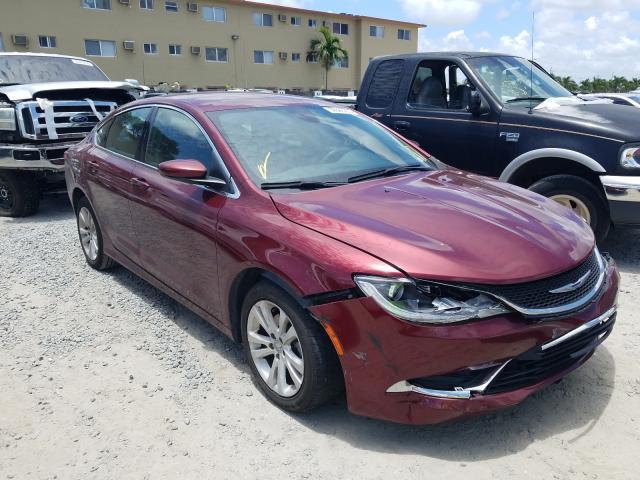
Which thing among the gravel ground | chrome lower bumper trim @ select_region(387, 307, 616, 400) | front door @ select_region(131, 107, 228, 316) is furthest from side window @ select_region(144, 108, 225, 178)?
chrome lower bumper trim @ select_region(387, 307, 616, 400)

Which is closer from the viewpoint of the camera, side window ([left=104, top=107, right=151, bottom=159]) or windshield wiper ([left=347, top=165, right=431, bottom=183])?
windshield wiper ([left=347, top=165, right=431, bottom=183])

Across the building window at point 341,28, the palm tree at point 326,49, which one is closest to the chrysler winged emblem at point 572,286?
the palm tree at point 326,49

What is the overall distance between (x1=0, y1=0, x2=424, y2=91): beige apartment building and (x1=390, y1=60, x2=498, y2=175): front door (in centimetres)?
2850

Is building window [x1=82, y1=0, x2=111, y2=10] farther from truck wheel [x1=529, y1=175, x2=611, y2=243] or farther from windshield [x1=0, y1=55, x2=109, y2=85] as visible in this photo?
truck wheel [x1=529, y1=175, x2=611, y2=243]

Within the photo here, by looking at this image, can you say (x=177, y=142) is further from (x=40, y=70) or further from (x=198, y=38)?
(x=198, y=38)

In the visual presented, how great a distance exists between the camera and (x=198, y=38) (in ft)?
113

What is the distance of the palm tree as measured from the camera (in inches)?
1583

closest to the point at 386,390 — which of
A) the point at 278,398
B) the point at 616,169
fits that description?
the point at 278,398

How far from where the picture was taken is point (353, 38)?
43.8 m

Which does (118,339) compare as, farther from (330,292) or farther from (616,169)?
(616,169)

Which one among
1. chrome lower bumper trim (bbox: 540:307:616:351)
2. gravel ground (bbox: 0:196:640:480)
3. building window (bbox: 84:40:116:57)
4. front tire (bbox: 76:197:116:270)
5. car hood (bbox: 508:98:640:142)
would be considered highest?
building window (bbox: 84:40:116:57)

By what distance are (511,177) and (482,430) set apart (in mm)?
3250

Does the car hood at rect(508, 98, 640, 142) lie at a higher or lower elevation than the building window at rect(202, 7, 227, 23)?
lower

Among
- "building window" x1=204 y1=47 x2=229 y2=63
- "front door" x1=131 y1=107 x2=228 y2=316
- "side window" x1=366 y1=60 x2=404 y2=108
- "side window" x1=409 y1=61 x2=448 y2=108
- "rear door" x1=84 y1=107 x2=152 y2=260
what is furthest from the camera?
"building window" x1=204 y1=47 x2=229 y2=63
